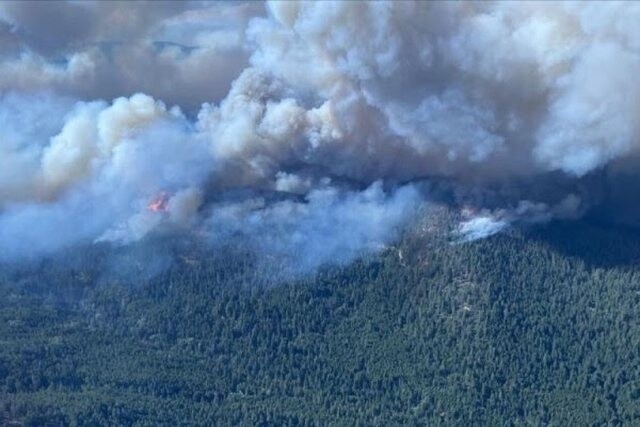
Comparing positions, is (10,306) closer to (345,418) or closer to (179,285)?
(179,285)

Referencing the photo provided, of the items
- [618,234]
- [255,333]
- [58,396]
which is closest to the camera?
[58,396]

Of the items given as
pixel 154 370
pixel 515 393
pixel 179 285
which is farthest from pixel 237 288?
pixel 515 393

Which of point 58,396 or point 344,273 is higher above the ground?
point 344,273

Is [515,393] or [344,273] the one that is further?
[344,273]

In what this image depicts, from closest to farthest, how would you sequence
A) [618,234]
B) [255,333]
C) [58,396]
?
[58,396] < [255,333] < [618,234]

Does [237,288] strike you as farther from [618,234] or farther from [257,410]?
[618,234]

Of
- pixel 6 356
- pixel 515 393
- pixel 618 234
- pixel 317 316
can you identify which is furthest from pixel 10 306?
pixel 618 234
